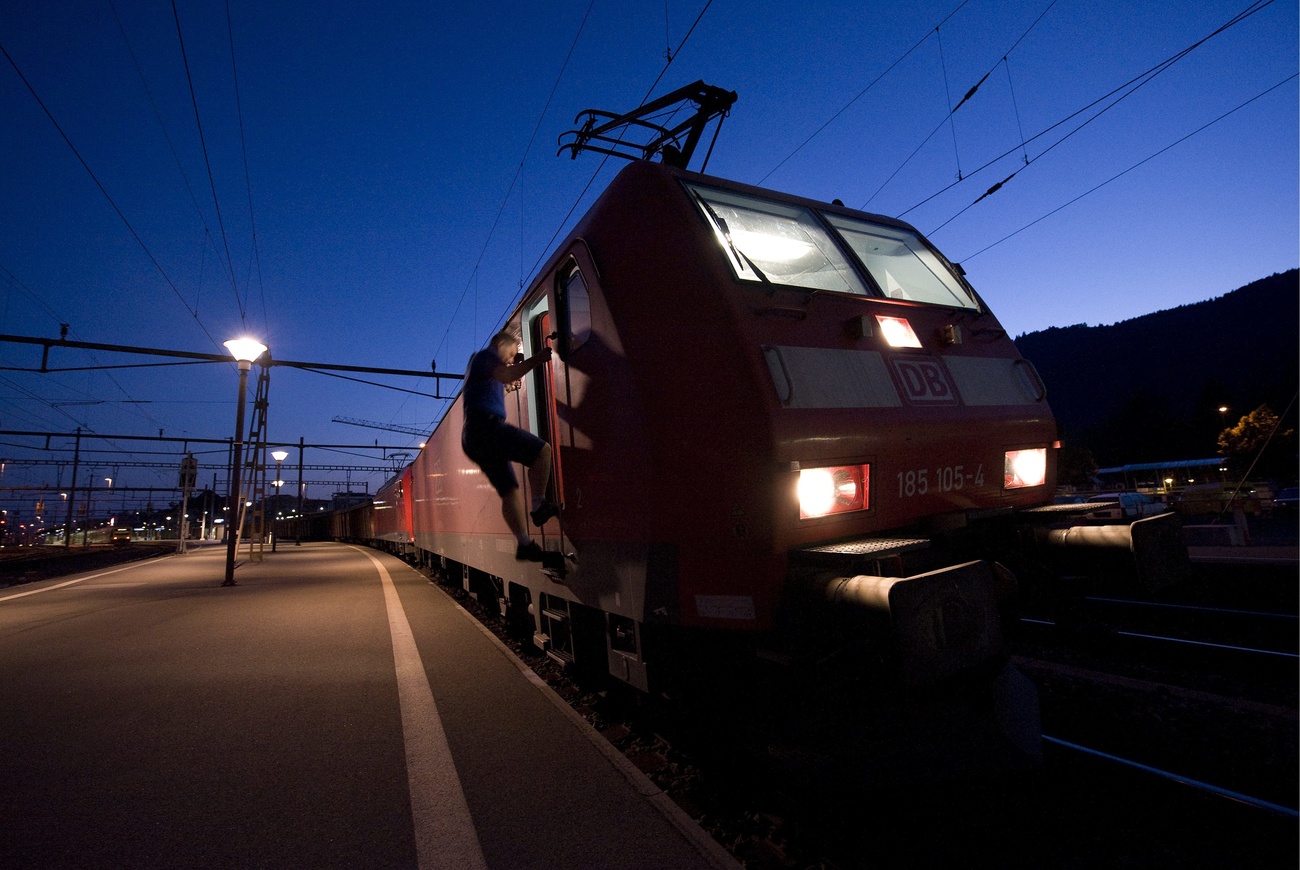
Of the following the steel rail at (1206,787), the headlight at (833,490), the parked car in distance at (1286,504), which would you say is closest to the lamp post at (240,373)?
the headlight at (833,490)

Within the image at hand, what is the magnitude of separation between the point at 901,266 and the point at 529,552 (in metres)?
2.98

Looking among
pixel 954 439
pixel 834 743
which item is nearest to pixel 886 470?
pixel 954 439

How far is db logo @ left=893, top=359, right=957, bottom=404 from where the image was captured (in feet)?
10.2

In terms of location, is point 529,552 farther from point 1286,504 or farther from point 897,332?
→ point 1286,504

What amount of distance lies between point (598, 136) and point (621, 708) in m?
4.67

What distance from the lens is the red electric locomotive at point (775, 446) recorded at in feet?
8.13

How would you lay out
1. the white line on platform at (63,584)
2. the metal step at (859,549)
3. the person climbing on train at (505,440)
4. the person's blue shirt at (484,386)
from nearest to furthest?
the metal step at (859,549), the person climbing on train at (505,440), the person's blue shirt at (484,386), the white line on platform at (63,584)

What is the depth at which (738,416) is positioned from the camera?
265cm

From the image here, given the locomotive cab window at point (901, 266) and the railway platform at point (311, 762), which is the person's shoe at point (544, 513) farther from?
the locomotive cab window at point (901, 266)

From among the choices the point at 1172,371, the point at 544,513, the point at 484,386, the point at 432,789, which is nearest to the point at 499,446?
the point at 484,386

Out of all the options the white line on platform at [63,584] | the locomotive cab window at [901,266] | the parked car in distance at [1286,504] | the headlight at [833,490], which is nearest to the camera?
the headlight at [833,490]

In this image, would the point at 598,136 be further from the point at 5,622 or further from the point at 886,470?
the point at 5,622

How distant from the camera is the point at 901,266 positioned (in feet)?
13.3

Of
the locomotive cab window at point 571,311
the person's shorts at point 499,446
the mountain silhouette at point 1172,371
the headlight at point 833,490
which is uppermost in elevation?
the mountain silhouette at point 1172,371
